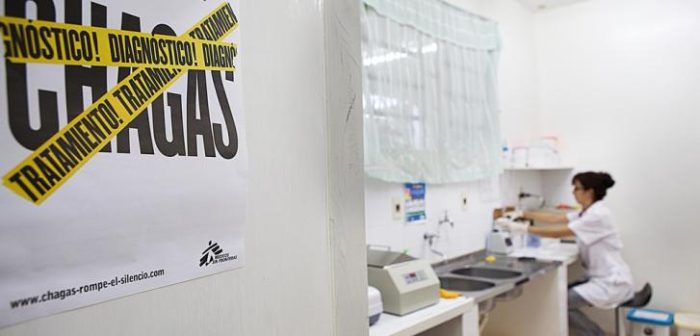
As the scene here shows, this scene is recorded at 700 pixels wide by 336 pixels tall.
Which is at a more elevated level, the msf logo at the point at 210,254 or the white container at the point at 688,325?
the msf logo at the point at 210,254

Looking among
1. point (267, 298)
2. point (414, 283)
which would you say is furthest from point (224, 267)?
point (414, 283)

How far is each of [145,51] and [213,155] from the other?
17 centimetres

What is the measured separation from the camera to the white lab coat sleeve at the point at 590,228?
2996 millimetres

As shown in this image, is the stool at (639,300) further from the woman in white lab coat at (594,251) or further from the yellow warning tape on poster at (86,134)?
the yellow warning tape on poster at (86,134)

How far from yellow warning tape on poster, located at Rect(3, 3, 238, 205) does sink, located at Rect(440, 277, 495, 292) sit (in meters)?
A: 2.08

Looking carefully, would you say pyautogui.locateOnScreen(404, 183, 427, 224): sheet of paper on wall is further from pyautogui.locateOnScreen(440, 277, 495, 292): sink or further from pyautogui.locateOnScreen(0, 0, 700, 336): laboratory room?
pyautogui.locateOnScreen(0, 0, 700, 336): laboratory room

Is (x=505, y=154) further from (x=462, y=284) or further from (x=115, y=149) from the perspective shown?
(x=115, y=149)

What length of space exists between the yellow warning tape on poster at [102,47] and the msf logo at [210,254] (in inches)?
10.7

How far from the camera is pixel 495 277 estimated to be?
2.64 meters

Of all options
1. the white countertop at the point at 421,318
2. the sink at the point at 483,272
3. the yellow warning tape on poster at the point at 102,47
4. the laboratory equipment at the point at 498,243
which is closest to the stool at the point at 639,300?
the laboratory equipment at the point at 498,243

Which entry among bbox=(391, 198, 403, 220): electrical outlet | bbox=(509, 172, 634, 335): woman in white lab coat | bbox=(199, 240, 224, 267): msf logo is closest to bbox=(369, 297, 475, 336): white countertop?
bbox=(391, 198, 403, 220): electrical outlet

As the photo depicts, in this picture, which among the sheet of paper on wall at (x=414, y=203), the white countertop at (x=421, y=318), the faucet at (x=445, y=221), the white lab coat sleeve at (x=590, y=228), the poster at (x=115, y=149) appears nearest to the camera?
the poster at (x=115, y=149)

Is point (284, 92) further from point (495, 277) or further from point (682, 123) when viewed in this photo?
point (682, 123)

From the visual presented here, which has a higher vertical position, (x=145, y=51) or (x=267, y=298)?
(x=145, y=51)
